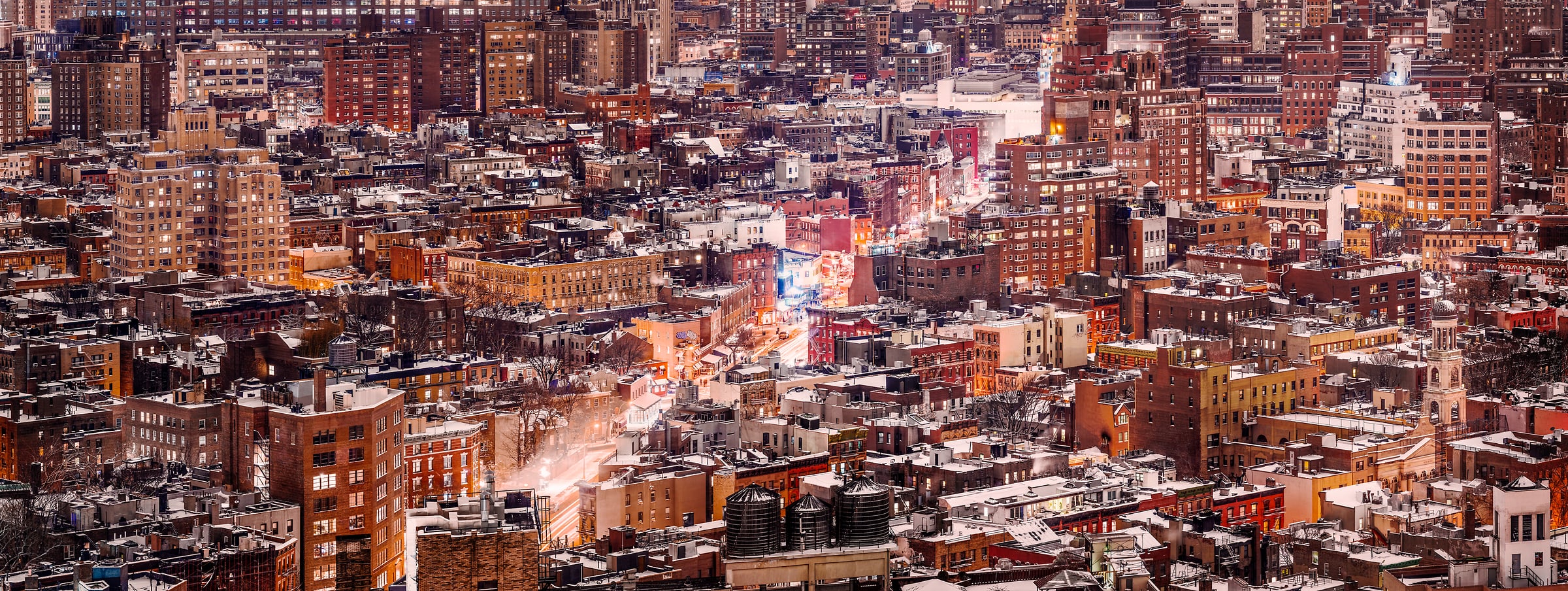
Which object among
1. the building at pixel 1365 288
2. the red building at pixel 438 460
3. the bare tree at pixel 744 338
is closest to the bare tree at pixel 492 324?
the bare tree at pixel 744 338

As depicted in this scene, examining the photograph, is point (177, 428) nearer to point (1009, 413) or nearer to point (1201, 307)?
point (1009, 413)

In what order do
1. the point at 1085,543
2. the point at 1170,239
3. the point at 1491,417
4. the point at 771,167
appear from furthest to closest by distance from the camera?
the point at 771,167, the point at 1170,239, the point at 1491,417, the point at 1085,543

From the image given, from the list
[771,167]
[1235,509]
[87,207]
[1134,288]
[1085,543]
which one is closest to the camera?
[1085,543]

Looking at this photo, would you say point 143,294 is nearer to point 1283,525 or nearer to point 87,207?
point 87,207

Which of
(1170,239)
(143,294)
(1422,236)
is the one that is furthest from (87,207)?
(1422,236)

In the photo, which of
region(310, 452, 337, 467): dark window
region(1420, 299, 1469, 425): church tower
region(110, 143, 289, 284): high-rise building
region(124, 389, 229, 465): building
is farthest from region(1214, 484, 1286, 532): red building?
region(110, 143, 289, 284): high-rise building

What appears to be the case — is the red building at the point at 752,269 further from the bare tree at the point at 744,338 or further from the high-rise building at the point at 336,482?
the high-rise building at the point at 336,482
